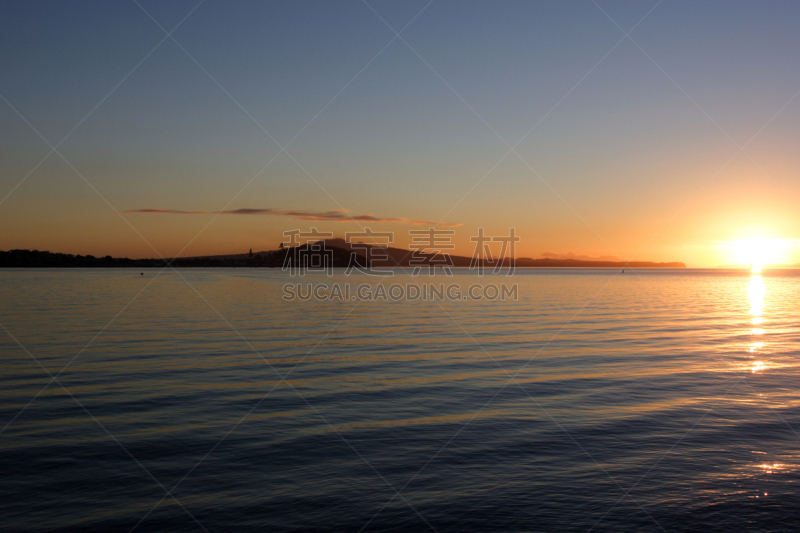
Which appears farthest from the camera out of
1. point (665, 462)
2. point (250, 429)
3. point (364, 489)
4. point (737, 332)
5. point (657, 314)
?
point (657, 314)

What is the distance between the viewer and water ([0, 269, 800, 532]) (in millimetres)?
9672

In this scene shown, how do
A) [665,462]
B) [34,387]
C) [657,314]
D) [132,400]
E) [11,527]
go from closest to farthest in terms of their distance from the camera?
[11,527] < [665,462] < [132,400] < [34,387] < [657,314]

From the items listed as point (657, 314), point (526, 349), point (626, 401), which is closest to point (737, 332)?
point (657, 314)

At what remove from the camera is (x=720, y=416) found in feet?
52.2

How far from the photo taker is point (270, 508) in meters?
9.77

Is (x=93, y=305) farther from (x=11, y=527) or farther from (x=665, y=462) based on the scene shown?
(x=665, y=462)

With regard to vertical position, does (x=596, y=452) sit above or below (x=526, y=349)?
below

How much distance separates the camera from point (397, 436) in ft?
45.8

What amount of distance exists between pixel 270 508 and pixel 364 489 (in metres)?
1.85

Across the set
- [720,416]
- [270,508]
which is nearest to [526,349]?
[720,416]

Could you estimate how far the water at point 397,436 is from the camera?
31.7ft

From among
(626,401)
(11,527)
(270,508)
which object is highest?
(626,401)

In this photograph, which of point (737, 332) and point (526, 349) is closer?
point (526, 349)

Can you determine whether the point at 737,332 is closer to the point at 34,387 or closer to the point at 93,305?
the point at 34,387
